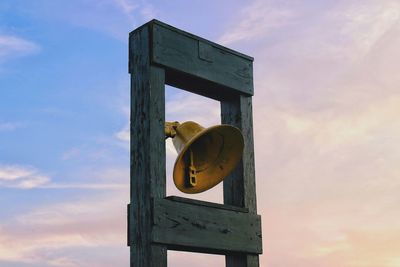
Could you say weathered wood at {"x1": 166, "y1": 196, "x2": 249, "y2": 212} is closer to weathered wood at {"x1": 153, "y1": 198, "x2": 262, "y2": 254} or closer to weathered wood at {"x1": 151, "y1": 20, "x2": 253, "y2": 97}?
weathered wood at {"x1": 153, "y1": 198, "x2": 262, "y2": 254}

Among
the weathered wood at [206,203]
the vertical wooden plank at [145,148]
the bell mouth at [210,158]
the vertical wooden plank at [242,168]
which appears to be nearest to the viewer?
the vertical wooden plank at [145,148]

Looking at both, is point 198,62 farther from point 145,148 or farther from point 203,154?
point 145,148

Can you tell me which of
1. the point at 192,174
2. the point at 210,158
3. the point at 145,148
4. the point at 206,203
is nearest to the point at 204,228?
the point at 206,203

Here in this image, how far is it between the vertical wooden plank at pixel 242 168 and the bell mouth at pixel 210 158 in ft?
1.31

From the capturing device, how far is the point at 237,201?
7.20 metres

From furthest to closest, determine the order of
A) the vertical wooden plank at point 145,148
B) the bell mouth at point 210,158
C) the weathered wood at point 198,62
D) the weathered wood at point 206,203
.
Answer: the weathered wood at point 198,62
the bell mouth at point 210,158
the weathered wood at point 206,203
the vertical wooden plank at point 145,148

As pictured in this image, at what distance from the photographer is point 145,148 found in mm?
6371

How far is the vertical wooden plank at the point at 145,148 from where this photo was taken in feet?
20.3

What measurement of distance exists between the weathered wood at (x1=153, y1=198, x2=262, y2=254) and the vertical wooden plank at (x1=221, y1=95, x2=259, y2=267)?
17 cm

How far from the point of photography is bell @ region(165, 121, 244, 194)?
6.52 meters

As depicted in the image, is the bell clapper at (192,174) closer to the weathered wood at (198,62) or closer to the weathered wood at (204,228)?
the weathered wood at (204,228)

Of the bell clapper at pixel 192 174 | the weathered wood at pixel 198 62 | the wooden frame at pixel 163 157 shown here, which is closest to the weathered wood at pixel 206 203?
the wooden frame at pixel 163 157

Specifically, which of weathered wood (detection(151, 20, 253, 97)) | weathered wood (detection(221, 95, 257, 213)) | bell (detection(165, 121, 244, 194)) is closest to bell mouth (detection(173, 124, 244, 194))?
bell (detection(165, 121, 244, 194))

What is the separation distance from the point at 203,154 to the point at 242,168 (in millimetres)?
628
